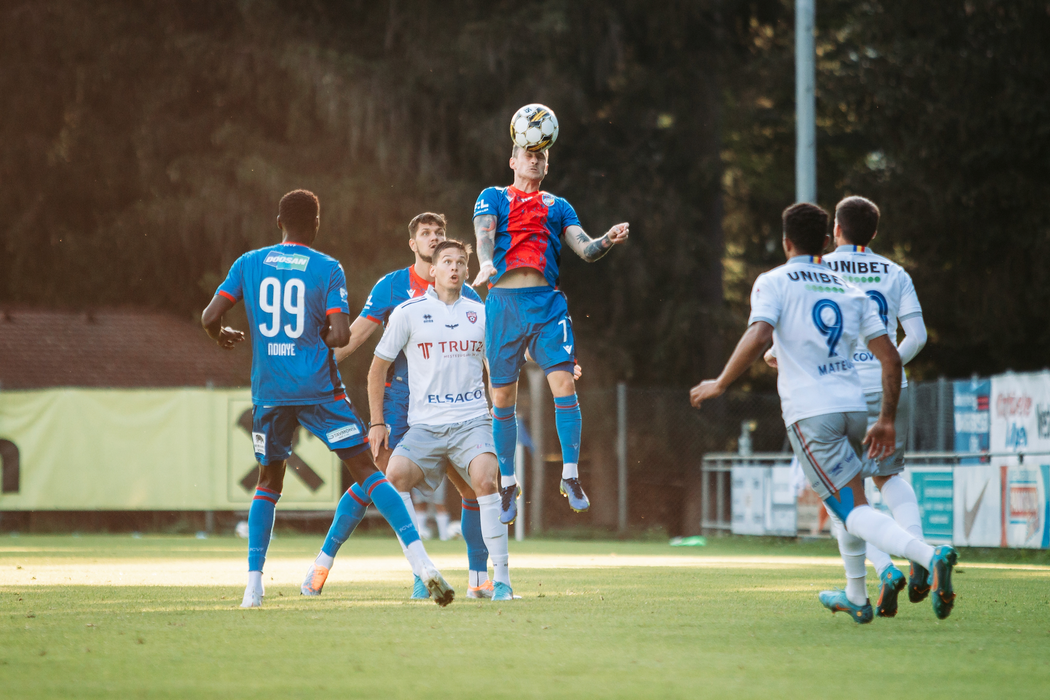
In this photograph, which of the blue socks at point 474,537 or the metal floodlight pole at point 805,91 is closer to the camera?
the blue socks at point 474,537

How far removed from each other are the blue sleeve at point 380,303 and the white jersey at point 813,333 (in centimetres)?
348

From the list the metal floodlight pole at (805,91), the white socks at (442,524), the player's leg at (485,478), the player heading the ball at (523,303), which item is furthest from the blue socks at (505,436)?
the white socks at (442,524)

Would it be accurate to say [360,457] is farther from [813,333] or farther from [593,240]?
[813,333]

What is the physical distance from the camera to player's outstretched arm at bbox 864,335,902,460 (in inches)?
257

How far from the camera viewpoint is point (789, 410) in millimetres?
6652

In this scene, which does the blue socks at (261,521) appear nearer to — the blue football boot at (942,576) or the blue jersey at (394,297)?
the blue jersey at (394,297)

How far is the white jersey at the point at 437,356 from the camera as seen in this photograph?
8531mm

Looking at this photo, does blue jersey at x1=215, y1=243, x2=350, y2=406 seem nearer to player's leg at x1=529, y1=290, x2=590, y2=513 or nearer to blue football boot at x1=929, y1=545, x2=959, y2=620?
player's leg at x1=529, y1=290, x2=590, y2=513

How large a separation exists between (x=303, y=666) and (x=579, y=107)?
68.2ft

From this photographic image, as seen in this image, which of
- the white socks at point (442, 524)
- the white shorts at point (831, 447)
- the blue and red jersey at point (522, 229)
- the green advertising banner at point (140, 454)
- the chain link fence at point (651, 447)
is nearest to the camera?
the white shorts at point (831, 447)

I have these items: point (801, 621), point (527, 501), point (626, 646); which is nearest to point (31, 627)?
point (626, 646)

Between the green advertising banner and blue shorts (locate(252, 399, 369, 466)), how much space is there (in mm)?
13216

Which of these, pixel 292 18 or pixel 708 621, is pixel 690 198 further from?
pixel 708 621

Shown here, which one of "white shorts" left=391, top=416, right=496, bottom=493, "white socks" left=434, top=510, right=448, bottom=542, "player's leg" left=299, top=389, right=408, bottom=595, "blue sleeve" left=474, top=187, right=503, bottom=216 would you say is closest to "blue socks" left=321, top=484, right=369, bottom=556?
"player's leg" left=299, top=389, right=408, bottom=595
